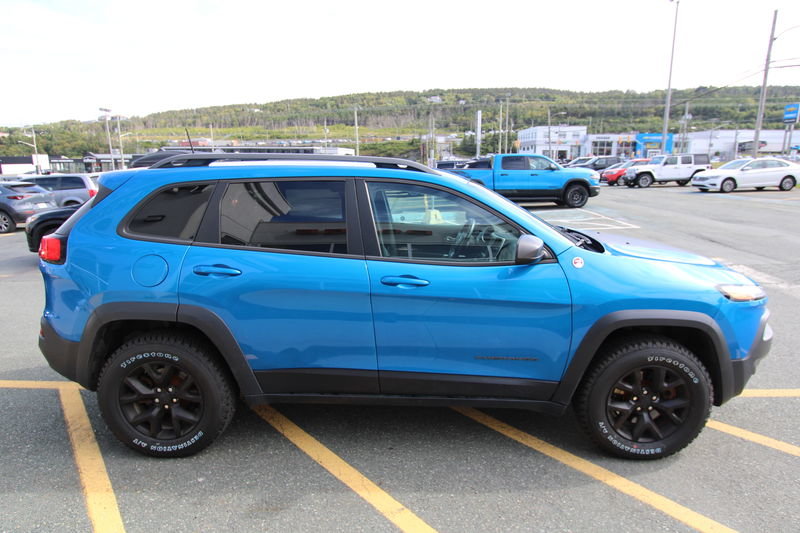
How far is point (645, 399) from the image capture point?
114 inches

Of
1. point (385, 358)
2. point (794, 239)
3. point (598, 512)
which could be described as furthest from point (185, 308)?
point (794, 239)

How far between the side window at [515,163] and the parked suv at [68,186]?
1346 centimetres

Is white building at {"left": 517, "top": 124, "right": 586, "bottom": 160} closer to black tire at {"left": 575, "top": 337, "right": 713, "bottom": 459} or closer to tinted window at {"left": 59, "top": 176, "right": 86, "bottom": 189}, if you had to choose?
tinted window at {"left": 59, "top": 176, "right": 86, "bottom": 189}

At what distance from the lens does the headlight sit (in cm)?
288

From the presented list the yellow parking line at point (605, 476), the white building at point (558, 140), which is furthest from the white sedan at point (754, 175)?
the white building at point (558, 140)

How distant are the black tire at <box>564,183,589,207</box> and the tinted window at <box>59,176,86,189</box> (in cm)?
1610

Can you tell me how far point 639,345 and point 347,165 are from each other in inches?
78.1

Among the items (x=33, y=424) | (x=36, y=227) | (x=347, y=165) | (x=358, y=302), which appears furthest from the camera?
(x=36, y=227)

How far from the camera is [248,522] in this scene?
8.06ft

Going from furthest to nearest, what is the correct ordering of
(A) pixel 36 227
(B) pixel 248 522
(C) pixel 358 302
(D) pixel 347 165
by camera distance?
(A) pixel 36 227 → (D) pixel 347 165 → (C) pixel 358 302 → (B) pixel 248 522

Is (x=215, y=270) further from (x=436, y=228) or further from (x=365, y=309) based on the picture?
(x=436, y=228)

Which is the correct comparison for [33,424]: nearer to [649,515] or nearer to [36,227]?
[649,515]

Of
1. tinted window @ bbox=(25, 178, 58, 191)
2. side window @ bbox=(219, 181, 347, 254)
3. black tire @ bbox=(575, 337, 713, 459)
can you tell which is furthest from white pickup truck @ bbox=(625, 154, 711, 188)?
side window @ bbox=(219, 181, 347, 254)

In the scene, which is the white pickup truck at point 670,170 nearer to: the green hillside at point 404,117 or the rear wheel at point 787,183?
the rear wheel at point 787,183
